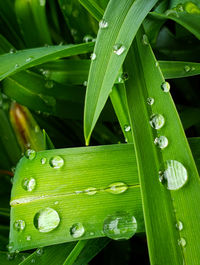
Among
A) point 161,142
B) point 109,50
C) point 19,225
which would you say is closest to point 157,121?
point 161,142

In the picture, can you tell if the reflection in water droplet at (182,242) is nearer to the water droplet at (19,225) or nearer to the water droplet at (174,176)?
the water droplet at (174,176)

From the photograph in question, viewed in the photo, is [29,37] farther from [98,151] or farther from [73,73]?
[98,151]

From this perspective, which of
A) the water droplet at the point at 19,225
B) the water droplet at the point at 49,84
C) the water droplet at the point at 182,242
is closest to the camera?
the water droplet at the point at 182,242

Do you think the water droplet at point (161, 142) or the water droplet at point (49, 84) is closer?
the water droplet at point (161, 142)

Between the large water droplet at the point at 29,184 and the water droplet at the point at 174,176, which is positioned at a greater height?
the large water droplet at the point at 29,184

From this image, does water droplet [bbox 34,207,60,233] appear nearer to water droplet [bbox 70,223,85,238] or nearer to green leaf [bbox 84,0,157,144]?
water droplet [bbox 70,223,85,238]

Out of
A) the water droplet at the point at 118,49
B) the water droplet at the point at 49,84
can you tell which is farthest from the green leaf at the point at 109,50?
the water droplet at the point at 49,84

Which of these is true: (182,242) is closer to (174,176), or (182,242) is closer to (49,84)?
(174,176)

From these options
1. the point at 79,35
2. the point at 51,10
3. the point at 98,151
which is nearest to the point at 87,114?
the point at 98,151
